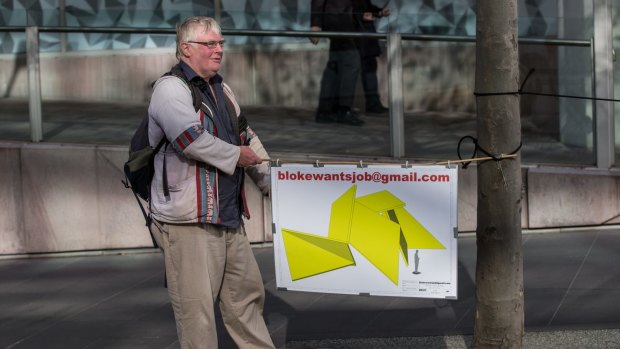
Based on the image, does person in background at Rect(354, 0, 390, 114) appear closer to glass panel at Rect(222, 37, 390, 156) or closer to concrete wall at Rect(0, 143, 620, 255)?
glass panel at Rect(222, 37, 390, 156)

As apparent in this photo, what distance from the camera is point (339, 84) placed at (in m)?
10.3

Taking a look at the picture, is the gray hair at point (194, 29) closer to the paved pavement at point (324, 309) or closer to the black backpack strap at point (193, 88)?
the black backpack strap at point (193, 88)

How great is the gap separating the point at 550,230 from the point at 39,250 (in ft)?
14.1

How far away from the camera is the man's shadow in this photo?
32.8 feet

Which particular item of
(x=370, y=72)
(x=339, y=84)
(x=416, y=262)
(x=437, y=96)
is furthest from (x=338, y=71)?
(x=416, y=262)

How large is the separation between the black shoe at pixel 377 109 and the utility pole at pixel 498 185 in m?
4.66

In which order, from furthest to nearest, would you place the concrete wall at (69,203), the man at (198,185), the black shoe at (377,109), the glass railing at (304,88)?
1. the black shoe at (377,109)
2. the glass railing at (304,88)
3. the concrete wall at (69,203)
4. the man at (198,185)

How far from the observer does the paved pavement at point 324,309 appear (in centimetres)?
684

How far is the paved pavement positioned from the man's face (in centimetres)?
187

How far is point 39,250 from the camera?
9883mm

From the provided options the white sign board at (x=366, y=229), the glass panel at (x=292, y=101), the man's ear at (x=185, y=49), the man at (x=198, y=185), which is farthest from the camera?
the glass panel at (x=292, y=101)

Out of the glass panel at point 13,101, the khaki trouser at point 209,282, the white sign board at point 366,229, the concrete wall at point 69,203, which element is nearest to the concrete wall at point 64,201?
the concrete wall at point 69,203

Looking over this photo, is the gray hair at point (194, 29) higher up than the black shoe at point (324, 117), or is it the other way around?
the gray hair at point (194, 29)

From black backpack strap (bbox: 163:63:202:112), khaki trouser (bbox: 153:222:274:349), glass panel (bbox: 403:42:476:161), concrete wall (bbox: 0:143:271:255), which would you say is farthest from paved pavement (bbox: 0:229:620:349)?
black backpack strap (bbox: 163:63:202:112)
